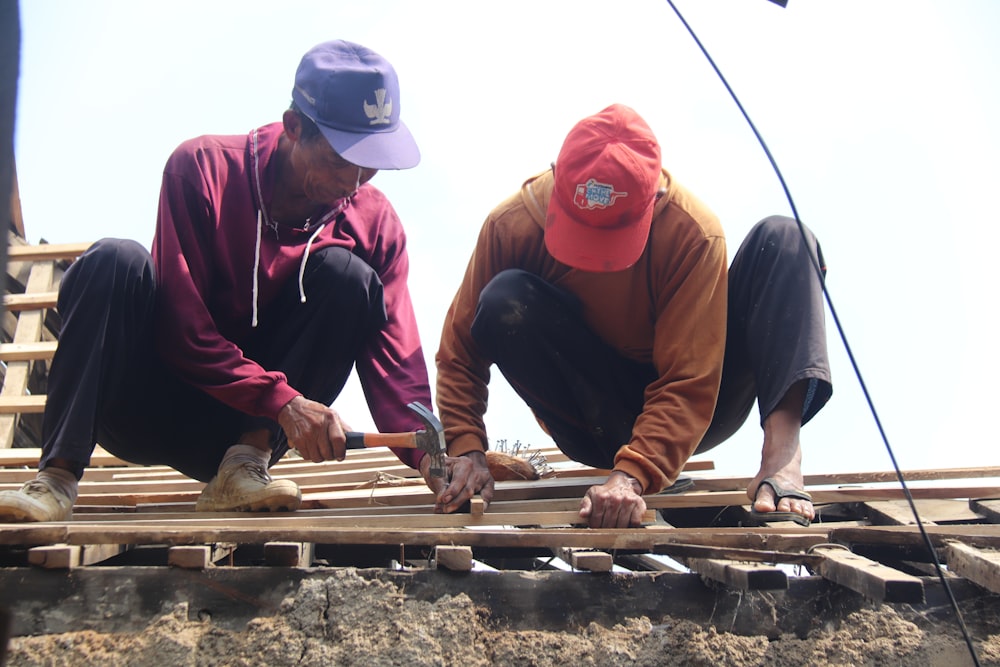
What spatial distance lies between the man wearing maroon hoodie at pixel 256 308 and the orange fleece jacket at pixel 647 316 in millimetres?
135

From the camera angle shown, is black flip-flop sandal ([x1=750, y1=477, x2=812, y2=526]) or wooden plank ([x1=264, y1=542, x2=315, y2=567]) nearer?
wooden plank ([x1=264, y1=542, x2=315, y2=567])

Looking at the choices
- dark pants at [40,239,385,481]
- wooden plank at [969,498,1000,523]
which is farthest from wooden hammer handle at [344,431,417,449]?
wooden plank at [969,498,1000,523]

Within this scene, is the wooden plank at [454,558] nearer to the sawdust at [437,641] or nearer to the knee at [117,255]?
the sawdust at [437,641]

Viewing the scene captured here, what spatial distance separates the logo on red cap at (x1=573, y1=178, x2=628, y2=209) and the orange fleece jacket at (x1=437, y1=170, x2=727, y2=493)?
0.76 ft

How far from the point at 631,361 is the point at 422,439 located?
69 cm

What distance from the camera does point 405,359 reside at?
2572mm

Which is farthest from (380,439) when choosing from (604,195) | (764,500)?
(764,500)

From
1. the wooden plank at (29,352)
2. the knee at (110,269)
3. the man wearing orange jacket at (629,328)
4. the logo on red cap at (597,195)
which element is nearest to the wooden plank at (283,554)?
the man wearing orange jacket at (629,328)

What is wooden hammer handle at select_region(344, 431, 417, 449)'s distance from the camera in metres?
2.26

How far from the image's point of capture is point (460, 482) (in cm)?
228

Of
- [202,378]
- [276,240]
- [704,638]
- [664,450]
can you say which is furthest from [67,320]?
[704,638]

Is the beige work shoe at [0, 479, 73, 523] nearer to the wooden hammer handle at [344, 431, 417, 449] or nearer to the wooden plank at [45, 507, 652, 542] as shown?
the wooden plank at [45, 507, 652, 542]

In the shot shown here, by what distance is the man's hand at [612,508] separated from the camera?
1976 mm

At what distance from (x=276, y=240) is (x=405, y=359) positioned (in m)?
0.48
